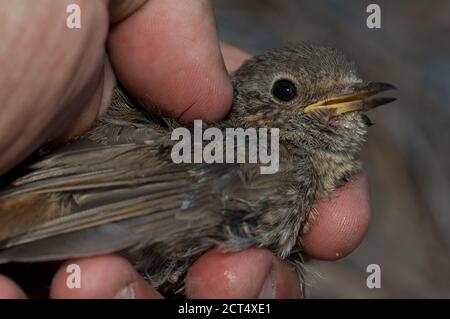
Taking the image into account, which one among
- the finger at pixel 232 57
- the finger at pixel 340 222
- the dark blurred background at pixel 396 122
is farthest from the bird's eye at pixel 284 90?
the dark blurred background at pixel 396 122

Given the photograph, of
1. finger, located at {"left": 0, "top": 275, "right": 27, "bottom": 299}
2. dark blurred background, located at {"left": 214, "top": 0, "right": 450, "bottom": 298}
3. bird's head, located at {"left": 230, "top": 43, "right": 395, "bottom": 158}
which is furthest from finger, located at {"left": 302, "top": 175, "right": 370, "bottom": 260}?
dark blurred background, located at {"left": 214, "top": 0, "right": 450, "bottom": 298}

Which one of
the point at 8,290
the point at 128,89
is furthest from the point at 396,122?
the point at 8,290

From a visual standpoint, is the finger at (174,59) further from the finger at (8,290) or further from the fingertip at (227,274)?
the finger at (8,290)

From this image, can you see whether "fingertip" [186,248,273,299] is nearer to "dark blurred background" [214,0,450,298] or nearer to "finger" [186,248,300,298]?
"finger" [186,248,300,298]

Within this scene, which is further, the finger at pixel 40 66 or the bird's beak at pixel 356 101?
the bird's beak at pixel 356 101

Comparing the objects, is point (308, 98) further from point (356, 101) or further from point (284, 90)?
point (356, 101)
